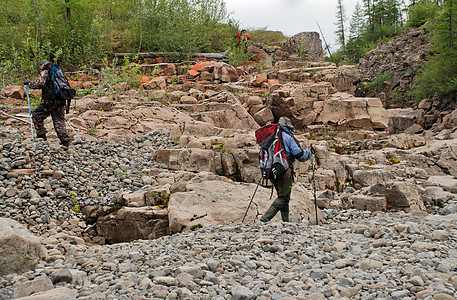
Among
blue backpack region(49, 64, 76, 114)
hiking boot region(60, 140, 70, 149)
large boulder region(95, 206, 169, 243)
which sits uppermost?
blue backpack region(49, 64, 76, 114)

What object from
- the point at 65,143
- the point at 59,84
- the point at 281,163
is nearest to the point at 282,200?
the point at 281,163

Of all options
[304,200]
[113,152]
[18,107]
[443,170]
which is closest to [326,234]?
[304,200]

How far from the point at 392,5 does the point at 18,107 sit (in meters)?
52.5

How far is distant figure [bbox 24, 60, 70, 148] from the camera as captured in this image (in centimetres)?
884

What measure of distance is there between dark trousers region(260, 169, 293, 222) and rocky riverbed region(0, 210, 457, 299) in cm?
45

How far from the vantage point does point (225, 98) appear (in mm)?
14805

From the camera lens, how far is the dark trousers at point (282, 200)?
20.8 feet

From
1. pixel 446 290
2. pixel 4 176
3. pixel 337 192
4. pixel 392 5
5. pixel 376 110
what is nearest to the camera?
pixel 446 290

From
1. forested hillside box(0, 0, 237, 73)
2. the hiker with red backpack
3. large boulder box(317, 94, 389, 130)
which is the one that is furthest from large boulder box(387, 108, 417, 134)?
the hiker with red backpack

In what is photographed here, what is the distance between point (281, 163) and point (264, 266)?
2.42m

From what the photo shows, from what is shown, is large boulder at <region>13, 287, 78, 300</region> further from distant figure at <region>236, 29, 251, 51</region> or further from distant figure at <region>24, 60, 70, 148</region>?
distant figure at <region>236, 29, 251, 51</region>

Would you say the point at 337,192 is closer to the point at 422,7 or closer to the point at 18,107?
the point at 18,107

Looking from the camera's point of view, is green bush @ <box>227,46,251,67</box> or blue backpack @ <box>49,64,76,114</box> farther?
green bush @ <box>227,46,251,67</box>

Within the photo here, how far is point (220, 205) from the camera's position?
680 cm
